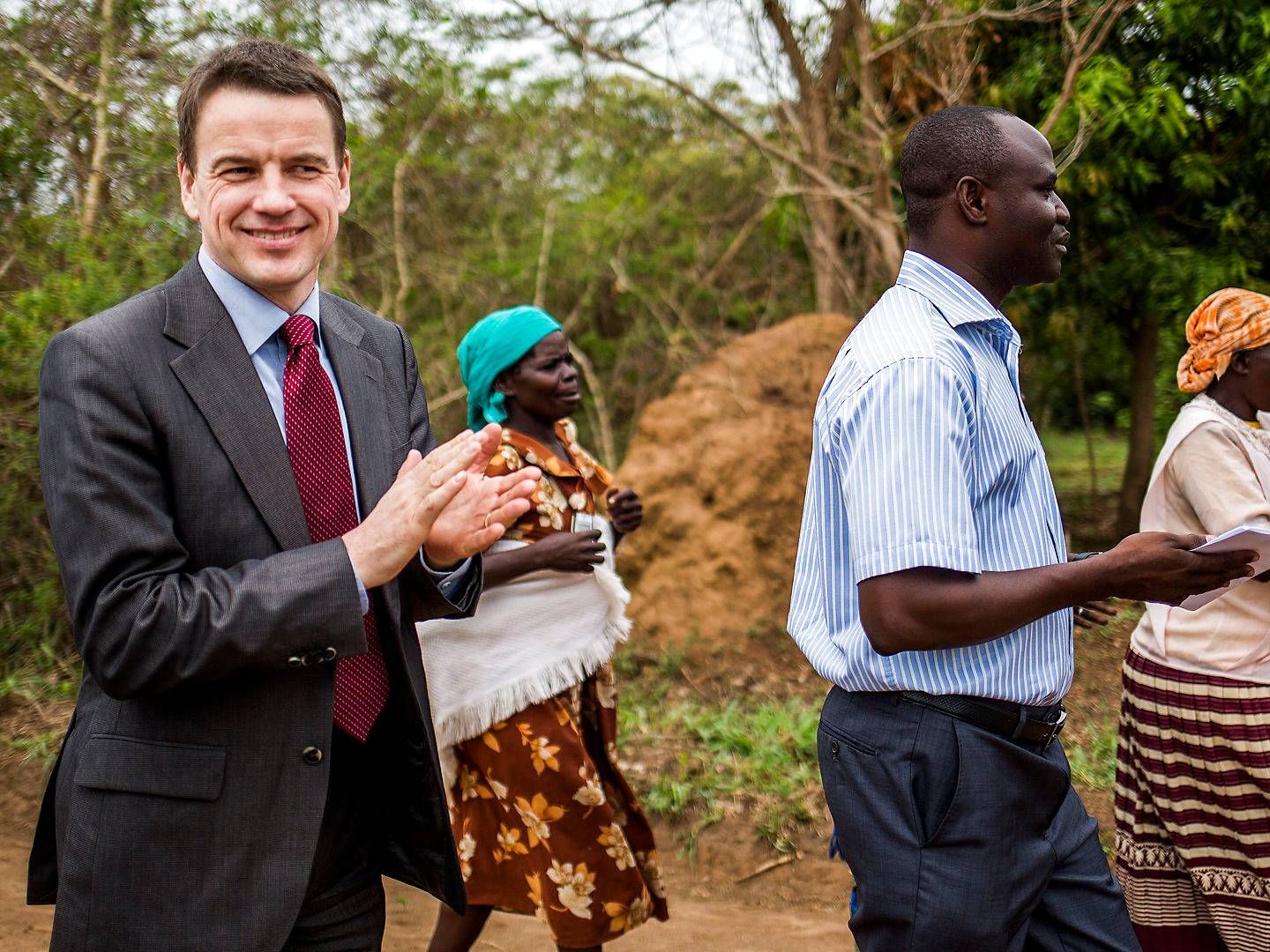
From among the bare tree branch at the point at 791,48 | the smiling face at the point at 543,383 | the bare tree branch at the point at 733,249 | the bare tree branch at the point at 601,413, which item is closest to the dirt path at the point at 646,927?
the smiling face at the point at 543,383

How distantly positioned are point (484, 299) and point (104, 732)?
7709 millimetres

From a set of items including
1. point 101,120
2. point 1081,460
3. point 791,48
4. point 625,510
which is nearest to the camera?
point 625,510

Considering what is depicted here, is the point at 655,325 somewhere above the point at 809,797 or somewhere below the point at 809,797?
above


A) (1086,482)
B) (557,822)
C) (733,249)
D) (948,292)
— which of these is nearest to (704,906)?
(557,822)

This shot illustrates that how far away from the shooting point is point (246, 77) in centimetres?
202

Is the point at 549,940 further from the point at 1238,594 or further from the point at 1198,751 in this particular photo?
the point at 1238,594

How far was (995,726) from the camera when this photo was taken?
2.24 metres

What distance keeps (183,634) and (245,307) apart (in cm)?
62

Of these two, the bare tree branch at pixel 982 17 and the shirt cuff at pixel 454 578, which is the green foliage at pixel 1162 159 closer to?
the bare tree branch at pixel 982 17

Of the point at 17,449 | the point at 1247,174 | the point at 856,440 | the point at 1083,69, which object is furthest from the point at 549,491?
the point at 1247,174

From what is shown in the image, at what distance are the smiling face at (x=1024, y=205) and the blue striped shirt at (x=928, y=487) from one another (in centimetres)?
13

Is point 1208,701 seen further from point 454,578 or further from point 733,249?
point 733,249

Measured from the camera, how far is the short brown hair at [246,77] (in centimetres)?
202

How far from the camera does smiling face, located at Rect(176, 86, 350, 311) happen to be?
2.04 m
